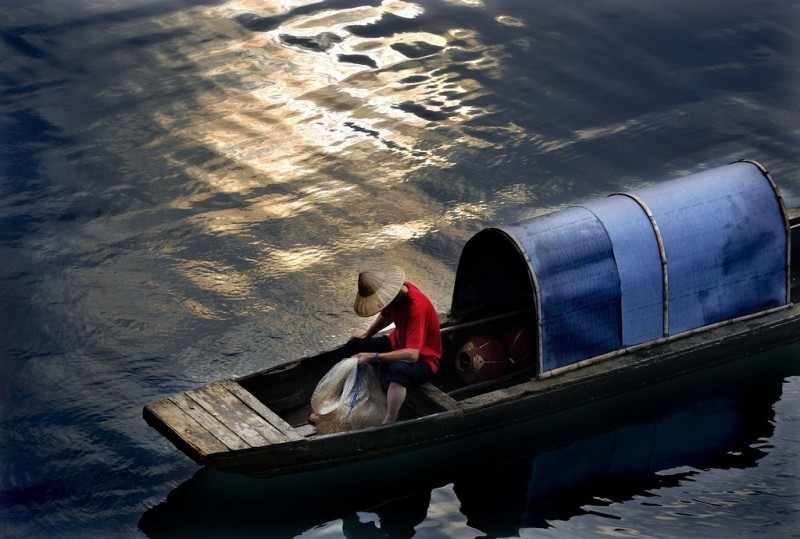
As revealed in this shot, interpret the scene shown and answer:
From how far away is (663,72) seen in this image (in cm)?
1555

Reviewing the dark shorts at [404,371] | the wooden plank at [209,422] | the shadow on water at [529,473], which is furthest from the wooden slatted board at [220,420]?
the dark shorts at [404,371]

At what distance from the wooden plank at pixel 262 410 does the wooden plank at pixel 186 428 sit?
45cm

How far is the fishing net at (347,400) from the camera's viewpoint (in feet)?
29.1

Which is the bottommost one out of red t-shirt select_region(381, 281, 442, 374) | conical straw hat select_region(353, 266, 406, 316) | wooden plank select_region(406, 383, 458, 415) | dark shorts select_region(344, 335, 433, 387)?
wooden plank select_region(406, 383, 458, 415)

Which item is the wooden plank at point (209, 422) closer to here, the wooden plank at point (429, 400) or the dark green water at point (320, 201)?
the dark green water at point (320, 201)

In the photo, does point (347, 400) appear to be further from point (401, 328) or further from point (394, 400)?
point (401, 328)

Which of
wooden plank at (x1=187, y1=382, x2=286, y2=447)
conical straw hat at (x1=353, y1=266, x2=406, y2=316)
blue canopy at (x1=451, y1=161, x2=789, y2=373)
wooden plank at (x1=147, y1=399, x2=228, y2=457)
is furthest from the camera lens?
blue canopy at (x1=451, y1=161, x2=789, y2=373)

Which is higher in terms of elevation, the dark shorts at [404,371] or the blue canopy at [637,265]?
→ the blue canopy at [637,265]

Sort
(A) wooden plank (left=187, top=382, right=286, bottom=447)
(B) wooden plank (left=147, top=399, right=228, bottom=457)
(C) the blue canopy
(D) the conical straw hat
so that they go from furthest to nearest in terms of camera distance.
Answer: (C) the blue canopy → (D) the conical straw hat → (A) wooden plank (left=187, top=382, right=286, bottom=447) → (B) wooden plank (left=147, top=399, right=228, bottom=457)

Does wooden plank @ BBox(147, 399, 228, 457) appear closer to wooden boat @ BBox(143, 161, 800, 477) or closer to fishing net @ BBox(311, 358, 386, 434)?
wooden boat @ BBox(143, 161, 800, 477)

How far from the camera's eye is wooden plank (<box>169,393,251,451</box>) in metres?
8.26

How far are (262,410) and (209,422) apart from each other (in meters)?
0.42

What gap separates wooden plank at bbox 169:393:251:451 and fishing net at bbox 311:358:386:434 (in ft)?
2.76

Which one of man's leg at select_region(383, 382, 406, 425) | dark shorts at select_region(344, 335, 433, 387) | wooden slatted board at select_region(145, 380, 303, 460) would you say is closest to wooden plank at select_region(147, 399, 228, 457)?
wooden slatted board at select_region(145, 380, 303, 460)
